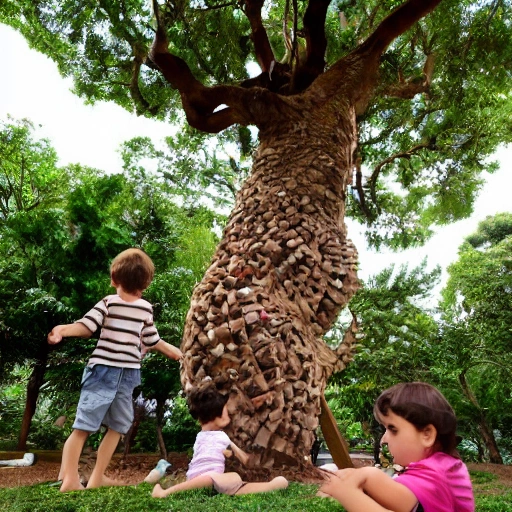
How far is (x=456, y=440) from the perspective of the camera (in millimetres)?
1392

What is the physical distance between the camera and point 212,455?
2025mm

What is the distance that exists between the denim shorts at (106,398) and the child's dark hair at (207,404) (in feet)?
1.11

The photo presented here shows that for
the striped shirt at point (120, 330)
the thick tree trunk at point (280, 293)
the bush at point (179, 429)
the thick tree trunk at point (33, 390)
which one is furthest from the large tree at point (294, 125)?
the bush at point (179, 429)

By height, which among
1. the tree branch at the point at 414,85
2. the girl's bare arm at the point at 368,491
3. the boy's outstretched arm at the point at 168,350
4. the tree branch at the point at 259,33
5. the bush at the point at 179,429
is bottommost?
the bush at the point at 179,429

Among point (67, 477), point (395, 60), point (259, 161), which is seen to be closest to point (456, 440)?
point (67, 477)

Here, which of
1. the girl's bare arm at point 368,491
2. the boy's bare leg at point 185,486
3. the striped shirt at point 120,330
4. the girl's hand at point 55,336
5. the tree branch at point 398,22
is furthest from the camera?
the tree branch at point 398,22

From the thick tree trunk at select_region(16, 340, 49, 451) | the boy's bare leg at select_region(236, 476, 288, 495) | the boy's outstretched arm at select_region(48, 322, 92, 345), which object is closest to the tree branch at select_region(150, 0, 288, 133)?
the boy's outstretched arm at select_region(48, 322, 92, 345)

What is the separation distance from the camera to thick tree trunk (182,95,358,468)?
7.48 feet

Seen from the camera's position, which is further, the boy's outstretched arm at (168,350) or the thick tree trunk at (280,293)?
the boy's outstretched arm at (168,350)

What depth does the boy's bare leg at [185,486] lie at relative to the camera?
5.43 ft

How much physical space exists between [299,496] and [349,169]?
3143 mm

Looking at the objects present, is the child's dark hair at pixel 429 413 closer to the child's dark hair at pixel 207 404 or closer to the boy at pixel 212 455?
the boy at pixel 212 455

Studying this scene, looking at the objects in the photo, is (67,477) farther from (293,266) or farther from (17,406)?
(17,406)

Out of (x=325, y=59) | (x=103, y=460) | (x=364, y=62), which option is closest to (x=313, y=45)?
(x=364, y=62)
